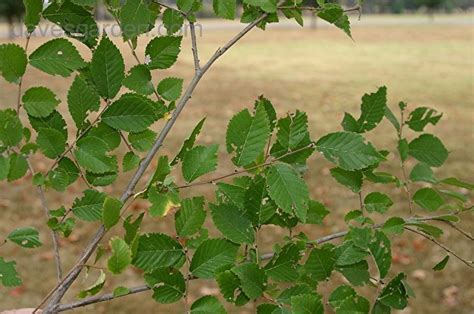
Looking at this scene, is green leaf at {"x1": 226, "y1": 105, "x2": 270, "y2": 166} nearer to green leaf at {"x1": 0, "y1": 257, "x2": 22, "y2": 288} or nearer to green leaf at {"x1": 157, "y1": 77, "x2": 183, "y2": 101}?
green leaf at {"x1": 157, "y1": 77, "x2": 183, "y2": 101}

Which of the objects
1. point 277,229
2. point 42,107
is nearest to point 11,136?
point 42,107

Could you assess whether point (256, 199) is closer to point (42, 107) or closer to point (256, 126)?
point (256, 126)

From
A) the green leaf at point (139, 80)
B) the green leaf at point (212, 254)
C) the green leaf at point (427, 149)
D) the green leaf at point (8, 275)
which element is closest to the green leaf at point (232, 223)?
the green leaf at point (212, 254)

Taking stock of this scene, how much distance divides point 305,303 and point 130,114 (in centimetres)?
39

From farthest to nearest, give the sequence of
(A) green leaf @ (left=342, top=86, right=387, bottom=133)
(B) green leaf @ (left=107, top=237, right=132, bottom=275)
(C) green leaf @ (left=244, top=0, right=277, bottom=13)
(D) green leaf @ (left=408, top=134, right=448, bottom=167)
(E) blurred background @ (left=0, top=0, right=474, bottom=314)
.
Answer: (E) blurred background @ (left=0, top=0, right=474, bottom=314) → (D) green leaf @ (left=408, top=134, right=448, bottom=167) → (A) green leaf @ (left=342, top=86, right=387, bottom=133) → (C) green leaf @ (left=244, top=0, right=277, bottom=13) → (B) green leaf @ (left=107, top=237, right=132, bottom=275)

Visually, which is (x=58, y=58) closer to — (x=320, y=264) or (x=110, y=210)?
(x=110, y=210)

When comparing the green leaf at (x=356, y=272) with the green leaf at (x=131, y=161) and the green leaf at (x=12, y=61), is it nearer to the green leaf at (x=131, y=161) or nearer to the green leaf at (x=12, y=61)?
the green leaf at (x=131, y=161)

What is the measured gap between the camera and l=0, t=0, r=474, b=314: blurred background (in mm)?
4578

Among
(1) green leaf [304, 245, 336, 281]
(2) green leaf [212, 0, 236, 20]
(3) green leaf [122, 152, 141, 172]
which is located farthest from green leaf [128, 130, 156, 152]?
(1) green leaf [304, 245, 336, 281]

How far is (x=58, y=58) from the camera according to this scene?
38.5 inches

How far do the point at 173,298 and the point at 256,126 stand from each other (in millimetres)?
263

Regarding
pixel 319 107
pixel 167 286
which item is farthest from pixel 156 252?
pixel 319 107

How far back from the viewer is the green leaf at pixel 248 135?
895 mm

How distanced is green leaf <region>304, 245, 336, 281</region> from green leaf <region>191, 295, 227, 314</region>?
0.49 feet
